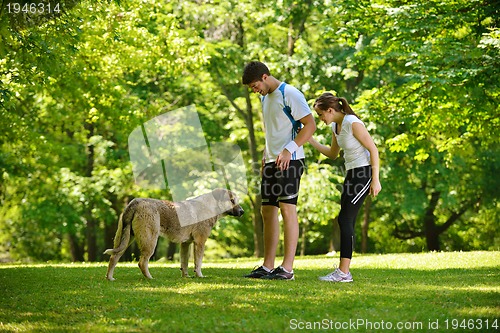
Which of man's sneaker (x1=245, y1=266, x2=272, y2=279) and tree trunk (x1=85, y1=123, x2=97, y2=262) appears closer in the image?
man's sneaker (x1=245, y1=266, x2=272, y2=279)

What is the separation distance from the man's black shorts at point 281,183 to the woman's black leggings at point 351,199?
26.0 inches

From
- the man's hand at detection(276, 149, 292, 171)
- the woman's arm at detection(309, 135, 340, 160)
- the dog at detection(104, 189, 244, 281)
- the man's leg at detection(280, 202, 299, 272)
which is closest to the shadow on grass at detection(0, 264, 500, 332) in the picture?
the man's leg at detection(280, 202, 299, 272)

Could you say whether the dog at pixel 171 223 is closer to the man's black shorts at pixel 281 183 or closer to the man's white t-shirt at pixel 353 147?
the man's black shorts at pixel 281 183

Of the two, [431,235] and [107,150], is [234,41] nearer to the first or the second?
[107,150]

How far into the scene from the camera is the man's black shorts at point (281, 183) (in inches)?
343

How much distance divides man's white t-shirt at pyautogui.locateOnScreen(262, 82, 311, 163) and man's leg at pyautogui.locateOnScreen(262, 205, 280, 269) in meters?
0.69

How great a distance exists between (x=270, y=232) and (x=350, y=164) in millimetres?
1515

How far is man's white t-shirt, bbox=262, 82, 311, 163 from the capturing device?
8.71 metres

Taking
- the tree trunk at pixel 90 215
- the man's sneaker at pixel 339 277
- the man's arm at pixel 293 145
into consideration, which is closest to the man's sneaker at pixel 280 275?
the man's sneaker at pixel 339 277

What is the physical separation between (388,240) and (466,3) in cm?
2186

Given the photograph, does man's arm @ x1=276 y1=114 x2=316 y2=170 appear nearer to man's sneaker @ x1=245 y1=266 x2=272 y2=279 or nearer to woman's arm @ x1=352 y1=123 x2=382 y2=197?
woman's arm @ x1=352 y1=123 x2=382 y2=197

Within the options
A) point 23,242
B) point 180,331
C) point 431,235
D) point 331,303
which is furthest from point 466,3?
point 23,242

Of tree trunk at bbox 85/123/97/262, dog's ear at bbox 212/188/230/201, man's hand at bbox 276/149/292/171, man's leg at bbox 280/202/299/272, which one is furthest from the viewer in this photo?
tree trunk at bbox 85/123/97/262

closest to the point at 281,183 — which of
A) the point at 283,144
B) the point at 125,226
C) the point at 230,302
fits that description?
the point at 283,144
